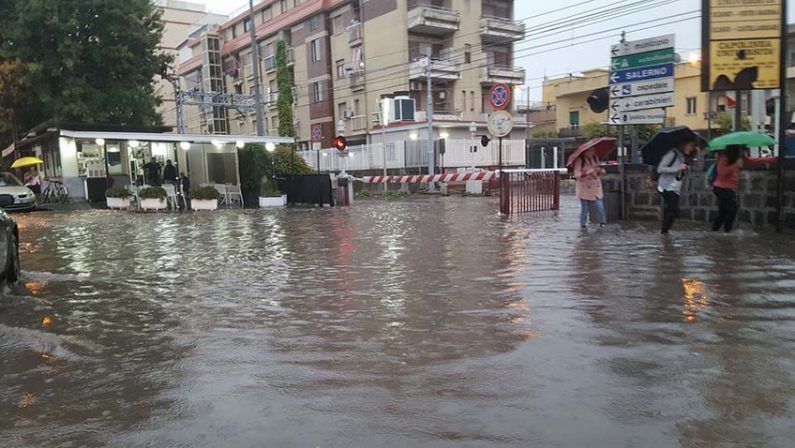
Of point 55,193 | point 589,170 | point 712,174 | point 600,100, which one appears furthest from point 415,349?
point 55,193

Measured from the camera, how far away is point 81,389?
431 centimetres

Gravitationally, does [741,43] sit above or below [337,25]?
below

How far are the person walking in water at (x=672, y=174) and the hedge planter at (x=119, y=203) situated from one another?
1870cm

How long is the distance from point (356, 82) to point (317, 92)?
17.4ft

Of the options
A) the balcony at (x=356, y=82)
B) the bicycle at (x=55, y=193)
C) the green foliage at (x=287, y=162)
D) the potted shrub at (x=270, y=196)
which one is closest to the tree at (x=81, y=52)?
the bicycle at (x=55, y=193)

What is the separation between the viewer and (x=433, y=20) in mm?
38250

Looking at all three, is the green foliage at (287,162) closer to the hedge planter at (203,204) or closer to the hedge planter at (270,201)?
the hedge planter at (270,201)

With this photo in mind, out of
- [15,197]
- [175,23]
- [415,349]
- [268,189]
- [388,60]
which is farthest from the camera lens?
[175,23]

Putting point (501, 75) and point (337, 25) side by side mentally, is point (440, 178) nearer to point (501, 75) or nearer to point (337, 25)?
point (501, 75)

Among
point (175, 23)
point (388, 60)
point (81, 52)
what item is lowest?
point (81, 52)

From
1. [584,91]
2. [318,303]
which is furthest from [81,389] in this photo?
[584,91]

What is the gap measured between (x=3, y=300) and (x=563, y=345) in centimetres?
638

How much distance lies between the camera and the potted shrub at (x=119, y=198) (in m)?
22.6

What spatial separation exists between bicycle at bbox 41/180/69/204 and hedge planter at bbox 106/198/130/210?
11.1 feet
